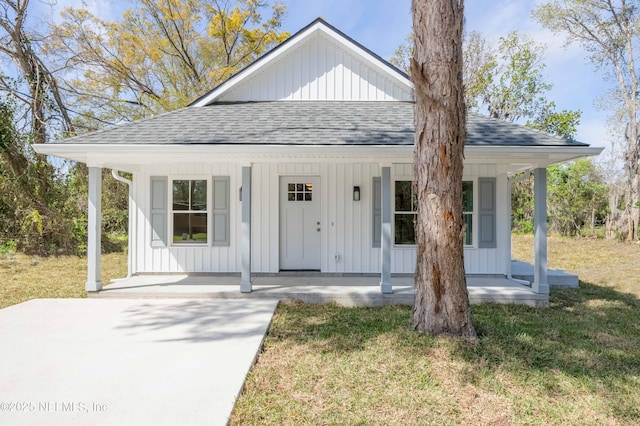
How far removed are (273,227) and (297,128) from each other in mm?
2211

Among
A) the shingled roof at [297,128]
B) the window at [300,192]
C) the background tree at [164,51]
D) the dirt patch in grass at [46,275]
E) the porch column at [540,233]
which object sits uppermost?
the background tree at [164,51]

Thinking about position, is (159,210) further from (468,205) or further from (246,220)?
(468,205)

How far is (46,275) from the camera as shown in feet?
26.8

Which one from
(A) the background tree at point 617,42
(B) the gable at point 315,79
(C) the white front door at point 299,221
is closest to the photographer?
(C) the white front door at point 299,221

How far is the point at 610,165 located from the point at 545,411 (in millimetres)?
19294

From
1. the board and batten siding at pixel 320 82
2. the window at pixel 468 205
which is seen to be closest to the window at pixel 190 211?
the board and batten siding at pixel 320 82

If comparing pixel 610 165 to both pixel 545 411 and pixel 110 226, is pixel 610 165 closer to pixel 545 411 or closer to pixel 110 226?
pixel 545 411

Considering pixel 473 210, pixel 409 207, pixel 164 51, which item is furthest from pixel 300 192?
pixel 164 51

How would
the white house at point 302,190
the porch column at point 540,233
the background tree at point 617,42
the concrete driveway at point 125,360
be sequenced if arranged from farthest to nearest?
1. the background tree at point 617,42
2. the white house at point 302,190
3. the porch column at point 540,233
4. the concrete driveway at point 125,360

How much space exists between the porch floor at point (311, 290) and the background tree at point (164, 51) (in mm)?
12536

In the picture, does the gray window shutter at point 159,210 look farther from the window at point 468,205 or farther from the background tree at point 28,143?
the window at point 468,205

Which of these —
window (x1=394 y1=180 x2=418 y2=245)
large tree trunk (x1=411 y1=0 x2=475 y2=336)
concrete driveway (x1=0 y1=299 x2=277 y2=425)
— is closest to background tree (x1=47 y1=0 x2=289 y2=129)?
window (x1=394 y1=180 x2=418 y2=245)

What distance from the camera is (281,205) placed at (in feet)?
24.8

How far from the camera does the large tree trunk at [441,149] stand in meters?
3.92
